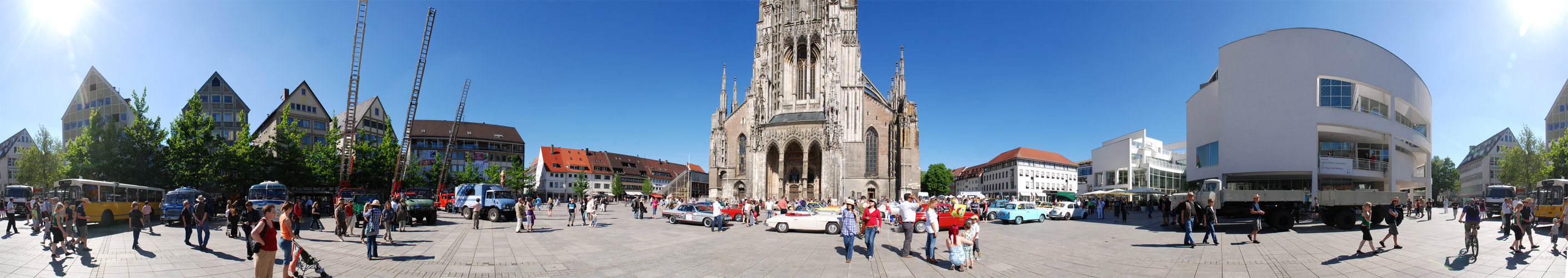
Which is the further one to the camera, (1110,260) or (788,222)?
(788,222)

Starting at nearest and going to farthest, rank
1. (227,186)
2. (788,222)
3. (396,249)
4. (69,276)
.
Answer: (69,276)
(396,249)
(788,222)
(227,186)

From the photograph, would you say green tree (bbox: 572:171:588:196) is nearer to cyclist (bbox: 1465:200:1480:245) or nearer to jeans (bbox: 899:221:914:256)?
jeans (bbox: 899:221:914:256)

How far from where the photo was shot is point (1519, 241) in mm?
10180

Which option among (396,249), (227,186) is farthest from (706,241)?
(227,186)

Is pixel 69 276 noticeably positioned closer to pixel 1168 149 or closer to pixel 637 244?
pixel 637 244

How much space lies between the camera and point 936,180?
94375 millimetres

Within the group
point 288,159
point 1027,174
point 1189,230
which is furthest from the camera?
point 1027,174

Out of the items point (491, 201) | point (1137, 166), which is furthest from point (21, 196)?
point (1137, 166)

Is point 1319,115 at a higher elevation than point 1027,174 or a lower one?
higher

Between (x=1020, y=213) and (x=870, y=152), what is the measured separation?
3113 cm

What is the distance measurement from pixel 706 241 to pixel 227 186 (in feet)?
86.2

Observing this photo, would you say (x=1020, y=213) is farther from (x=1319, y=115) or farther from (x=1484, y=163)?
(x=1484, y=163)

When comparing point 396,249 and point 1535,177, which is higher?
point 1535,177

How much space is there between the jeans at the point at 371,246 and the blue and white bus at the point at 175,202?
42.9 feet
